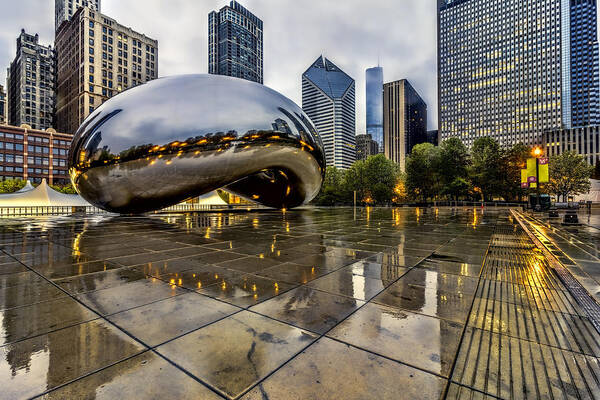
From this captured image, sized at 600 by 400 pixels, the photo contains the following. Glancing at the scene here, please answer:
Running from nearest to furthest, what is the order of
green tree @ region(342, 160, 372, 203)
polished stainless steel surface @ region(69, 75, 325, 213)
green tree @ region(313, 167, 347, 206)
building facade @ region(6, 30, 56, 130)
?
polished stainless steel surface @ region(69, 75, 325, 213)
green tree @ region(342, 160, 372, 203)
green tree @ region(313, 167, 347, 206)
building facade @ region(6, 30, 56, 130)

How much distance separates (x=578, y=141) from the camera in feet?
358

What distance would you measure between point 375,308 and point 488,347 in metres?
1.17

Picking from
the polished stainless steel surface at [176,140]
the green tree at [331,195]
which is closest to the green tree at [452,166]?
the green tree at [331,195]

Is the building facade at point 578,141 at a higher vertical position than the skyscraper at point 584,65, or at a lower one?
lower

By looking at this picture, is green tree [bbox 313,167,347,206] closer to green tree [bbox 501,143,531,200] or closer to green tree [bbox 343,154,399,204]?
green tree [bbox 343,154,399,204]

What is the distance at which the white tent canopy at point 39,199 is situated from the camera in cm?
2647

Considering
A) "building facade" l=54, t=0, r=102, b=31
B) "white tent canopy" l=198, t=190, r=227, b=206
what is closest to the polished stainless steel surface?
"white tent canopy" l=198, t=190, r=227, b=206

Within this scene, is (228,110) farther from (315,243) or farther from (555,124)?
(555,124)

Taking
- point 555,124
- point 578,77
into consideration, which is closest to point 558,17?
point 578,77

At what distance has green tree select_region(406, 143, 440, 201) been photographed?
50.7 metres

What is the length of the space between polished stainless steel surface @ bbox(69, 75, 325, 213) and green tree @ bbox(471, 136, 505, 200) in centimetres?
4756

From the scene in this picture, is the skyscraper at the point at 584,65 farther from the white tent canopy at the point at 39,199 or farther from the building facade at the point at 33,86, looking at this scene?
the building facade at the point at 33,86

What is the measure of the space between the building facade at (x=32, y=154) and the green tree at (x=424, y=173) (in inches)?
3459

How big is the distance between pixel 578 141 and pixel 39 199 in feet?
503
